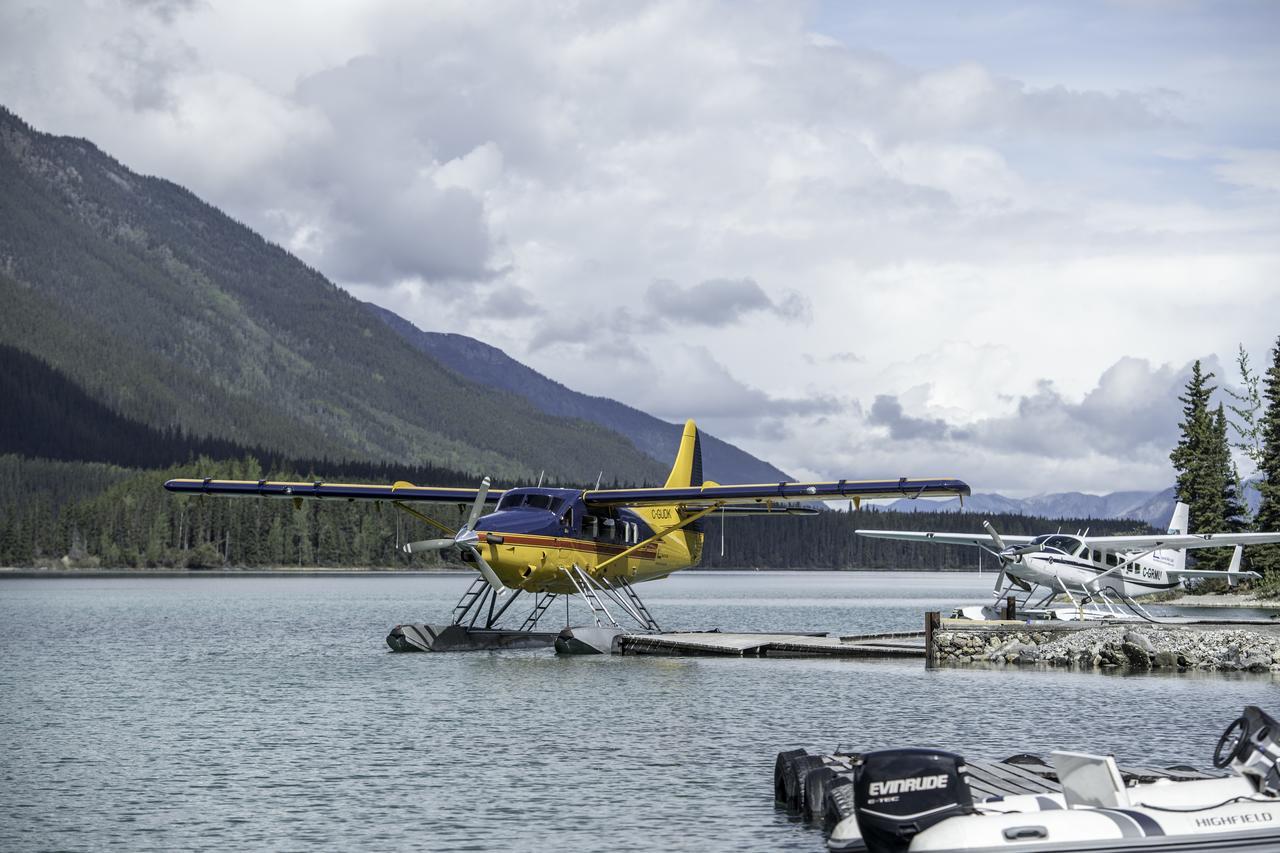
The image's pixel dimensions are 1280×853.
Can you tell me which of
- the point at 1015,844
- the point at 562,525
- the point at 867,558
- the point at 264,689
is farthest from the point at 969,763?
the point at 867,558

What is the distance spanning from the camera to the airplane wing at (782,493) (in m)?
25.6

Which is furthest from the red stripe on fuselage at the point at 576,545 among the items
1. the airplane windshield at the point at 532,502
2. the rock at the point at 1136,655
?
the rock at the point at 1136,655

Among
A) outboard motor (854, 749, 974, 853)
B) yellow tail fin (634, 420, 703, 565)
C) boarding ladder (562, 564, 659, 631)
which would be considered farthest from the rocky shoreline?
outboard motor (854, 749, 974, 853)

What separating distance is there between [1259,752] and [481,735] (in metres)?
9.83

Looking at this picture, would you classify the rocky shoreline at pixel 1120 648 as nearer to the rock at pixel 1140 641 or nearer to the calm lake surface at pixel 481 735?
the rock at pixel 1140 641

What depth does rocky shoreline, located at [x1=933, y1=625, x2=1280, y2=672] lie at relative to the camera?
85.1 feet

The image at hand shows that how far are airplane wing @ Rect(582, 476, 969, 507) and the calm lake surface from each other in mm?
3194

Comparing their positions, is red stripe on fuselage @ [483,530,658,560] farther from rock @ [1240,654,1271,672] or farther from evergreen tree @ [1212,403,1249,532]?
evergreen tree @ [1212,403,1249,532]

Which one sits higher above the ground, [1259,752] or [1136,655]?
[1259,752]

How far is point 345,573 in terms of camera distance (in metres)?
141

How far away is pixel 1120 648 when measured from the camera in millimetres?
26484

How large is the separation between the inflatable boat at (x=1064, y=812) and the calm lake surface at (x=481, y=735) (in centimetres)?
186

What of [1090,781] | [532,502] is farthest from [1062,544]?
[1090,781]

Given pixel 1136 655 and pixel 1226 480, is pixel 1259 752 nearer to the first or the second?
pixel 1136 655
